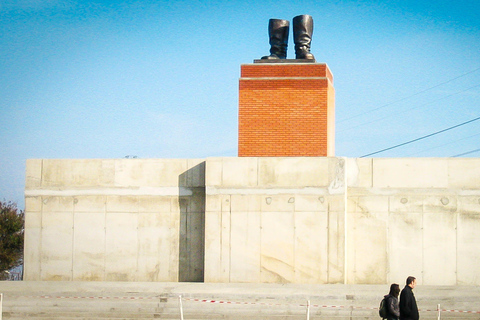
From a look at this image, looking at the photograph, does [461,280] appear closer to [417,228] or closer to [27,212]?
[417,228]

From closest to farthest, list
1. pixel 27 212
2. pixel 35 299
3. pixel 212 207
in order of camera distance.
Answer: pixel 35 299
pixel 212 207
pixel 27 212

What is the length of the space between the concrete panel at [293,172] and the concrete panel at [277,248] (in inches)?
36.7

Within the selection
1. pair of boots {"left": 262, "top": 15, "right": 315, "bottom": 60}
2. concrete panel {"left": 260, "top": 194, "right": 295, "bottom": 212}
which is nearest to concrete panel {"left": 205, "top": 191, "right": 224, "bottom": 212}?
concrete panel {"left": 260, "top": 194, "right": 295, "bottom": 212}

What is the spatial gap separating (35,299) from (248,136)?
303 inches

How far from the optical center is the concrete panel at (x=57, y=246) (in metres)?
22.0

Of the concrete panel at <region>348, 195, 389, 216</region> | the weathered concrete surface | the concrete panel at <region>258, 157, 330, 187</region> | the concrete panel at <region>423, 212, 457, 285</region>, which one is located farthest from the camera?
the concrete panel at <region>348, 195, 389, 216</region>

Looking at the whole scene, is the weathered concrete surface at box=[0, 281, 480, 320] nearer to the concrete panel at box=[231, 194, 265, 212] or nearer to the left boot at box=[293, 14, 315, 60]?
the concrete panel at box=[231, 194, 265, 212]

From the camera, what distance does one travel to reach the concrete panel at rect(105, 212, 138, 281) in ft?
71.5

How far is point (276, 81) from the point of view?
21703mm

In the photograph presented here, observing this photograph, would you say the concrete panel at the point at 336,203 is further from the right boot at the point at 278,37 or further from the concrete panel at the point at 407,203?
the right boot at the point at 278,37

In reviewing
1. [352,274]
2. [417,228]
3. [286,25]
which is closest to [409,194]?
[417,228]

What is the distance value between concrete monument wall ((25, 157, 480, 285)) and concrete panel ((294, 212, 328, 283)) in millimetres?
29

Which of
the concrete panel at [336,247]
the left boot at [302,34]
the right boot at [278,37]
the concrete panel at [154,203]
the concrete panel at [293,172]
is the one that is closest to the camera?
the concrete panel at [336,247]

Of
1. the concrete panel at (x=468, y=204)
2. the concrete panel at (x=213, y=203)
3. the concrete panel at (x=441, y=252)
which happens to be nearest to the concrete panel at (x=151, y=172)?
the concrete panel at (x=213, y=203)
